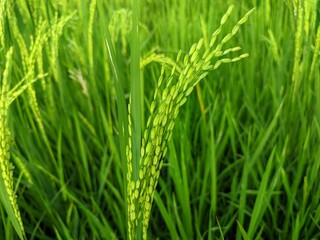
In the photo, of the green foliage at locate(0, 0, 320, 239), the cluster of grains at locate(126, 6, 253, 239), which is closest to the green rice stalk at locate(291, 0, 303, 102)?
the green foliage at locate(0, 0, 320, 239)

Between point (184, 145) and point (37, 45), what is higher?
point (37, 45)

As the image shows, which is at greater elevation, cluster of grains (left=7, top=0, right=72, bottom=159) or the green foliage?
cluster of grains (left=7, top=0, right=72, bottom=159)

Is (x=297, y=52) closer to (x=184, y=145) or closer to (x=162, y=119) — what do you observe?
(x=184, y=145)

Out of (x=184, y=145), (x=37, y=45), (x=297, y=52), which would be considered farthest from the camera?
(x=184, y=145)

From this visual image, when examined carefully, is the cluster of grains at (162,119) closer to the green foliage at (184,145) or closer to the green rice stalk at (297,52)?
the green foliage at (184,145)

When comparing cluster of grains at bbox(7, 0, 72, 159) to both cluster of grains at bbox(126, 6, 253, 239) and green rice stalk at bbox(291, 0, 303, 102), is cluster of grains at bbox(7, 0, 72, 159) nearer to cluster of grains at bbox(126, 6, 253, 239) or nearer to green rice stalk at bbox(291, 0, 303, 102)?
cluster of grains at bbox(126, 6, 253, 239)

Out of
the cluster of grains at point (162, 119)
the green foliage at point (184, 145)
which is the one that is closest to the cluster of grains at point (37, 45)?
the green foliage at point (184, 145)

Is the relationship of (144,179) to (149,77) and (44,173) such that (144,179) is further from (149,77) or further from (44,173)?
(149,77)

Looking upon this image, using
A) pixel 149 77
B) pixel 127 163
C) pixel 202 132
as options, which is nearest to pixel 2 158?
pixel 127 163

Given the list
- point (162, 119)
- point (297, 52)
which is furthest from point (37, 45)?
Result: point (297, 52)
